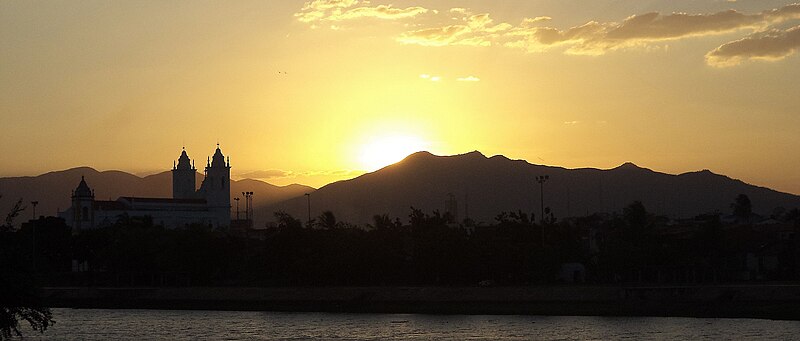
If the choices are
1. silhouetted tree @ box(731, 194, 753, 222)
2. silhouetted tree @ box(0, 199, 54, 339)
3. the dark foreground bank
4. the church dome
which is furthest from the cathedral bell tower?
silhouetted tree @ box(0, 199, 54, 339)

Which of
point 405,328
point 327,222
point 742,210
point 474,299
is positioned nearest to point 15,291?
point 405,328

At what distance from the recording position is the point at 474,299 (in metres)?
82.5

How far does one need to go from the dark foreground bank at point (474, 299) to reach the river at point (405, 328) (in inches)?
95.8

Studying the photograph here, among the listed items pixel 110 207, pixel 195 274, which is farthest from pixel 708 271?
pixel 110 207

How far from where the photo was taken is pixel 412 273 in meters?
95.4

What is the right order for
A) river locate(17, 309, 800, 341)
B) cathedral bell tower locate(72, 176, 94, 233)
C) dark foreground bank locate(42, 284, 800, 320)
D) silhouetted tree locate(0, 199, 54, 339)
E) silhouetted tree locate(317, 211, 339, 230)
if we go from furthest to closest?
1. cathedral bell tower locate(72, 176, 94, 233)
2. silhouetted tree locate(317, 211, 339, 230)
3. dark foreground bank locate(42, 284, 800, 320)
4. river locate(17, 309, 800, 341)
5. silhouetted tree locate(0, 199, 54, 339)

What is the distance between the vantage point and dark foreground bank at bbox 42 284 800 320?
231ft

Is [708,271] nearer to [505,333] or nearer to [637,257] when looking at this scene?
[637,257]

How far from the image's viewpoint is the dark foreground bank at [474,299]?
231 ft

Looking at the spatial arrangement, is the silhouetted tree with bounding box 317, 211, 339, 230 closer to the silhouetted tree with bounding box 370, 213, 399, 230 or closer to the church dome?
the silhouetted tree with bounding box 370, 213, 399, 230

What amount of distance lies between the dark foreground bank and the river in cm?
243

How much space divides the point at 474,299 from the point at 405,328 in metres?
16.0

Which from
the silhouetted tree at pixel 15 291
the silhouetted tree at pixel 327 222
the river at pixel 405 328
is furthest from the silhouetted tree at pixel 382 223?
the silhouetted tree at pixel 15 291

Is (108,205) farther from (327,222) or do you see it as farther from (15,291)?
(15,291)
